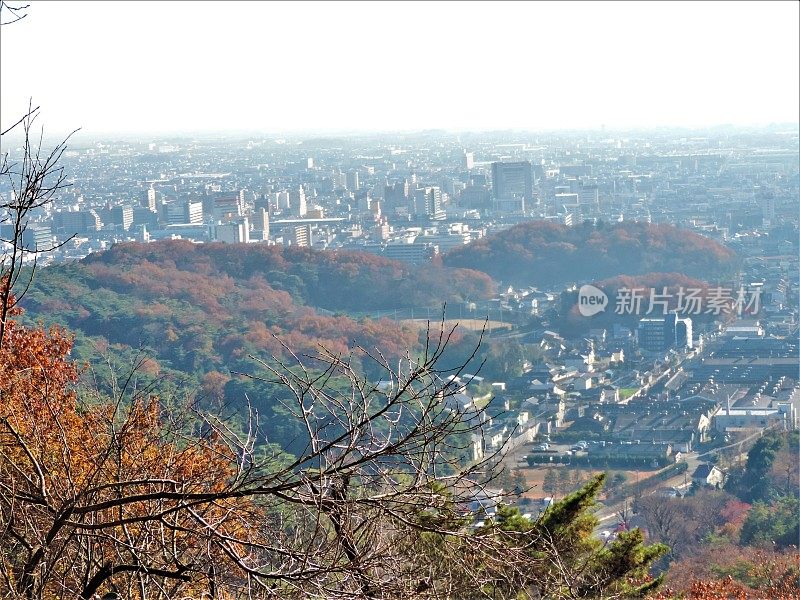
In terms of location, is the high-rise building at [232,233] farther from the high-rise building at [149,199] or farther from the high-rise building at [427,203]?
the high-rise building at [427,203]

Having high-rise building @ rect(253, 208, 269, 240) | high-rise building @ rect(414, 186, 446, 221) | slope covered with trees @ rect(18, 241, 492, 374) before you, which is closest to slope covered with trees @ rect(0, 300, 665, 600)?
slope covered with trees @ rect(18, 241, 492, 374)

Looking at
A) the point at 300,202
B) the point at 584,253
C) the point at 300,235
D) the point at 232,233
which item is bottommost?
the point at 584,253

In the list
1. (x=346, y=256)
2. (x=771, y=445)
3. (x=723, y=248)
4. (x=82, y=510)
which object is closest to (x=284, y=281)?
(x=346, y=256)

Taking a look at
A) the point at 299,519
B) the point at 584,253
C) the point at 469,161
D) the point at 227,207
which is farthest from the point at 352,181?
the point at 299,519

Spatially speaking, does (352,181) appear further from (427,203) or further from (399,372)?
(399,372)

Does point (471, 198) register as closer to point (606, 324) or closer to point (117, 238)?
point (117, 238)

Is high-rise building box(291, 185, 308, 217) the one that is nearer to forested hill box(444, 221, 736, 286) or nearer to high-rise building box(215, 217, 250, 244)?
high-rise building box(215, 217, 250, 244)
